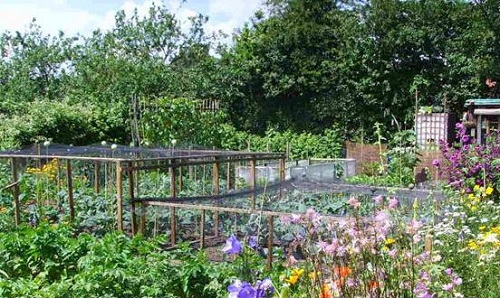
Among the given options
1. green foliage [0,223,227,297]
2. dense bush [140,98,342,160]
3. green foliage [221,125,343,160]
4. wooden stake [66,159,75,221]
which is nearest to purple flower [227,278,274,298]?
green foliage [0,223,227,297]

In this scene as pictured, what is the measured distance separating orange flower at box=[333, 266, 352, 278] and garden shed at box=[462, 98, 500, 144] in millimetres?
11841

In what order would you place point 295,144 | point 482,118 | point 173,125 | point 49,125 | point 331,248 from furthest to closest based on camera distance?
1. point 295,144
2. point 482,118
3. point 49,125
4. point 173,125
5. point 331,248

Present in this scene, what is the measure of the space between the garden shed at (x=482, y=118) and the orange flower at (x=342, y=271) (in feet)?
38.8

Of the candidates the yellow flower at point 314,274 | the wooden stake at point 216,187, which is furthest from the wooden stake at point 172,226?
the yellow flower at point 314,274

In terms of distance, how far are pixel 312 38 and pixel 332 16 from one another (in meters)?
0.89

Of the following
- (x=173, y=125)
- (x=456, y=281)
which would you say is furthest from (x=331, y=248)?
(x=173, y=125)

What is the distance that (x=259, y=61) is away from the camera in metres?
17.8

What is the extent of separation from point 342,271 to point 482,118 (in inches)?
494

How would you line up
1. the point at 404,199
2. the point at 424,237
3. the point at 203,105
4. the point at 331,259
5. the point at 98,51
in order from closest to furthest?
the point at 331,259 → the point at 424,237 → the point at 404,199 → the point at 203,105 → the point at 98,51

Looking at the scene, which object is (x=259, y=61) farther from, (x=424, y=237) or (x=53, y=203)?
(x=424, y=237)

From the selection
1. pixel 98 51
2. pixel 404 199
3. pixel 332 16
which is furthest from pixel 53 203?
pixel 98 51

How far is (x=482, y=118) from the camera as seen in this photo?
13672 millimetres

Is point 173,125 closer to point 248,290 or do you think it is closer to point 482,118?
point 482,118

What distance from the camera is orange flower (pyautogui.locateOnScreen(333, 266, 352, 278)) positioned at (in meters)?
2.06
